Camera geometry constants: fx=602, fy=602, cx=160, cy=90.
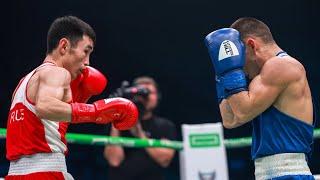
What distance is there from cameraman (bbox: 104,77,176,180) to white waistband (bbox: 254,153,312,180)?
1.65 meters

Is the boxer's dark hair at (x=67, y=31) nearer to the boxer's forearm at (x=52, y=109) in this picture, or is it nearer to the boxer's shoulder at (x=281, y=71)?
the boxer's forearm at (x=52, y=109)

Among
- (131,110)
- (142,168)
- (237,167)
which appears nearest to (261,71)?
(131,110)

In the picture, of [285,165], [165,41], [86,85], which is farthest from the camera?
[165,41]

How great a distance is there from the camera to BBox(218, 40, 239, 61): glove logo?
7.19 ft

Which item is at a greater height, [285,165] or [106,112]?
[106,112]

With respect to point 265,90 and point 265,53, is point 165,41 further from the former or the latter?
point 265,90

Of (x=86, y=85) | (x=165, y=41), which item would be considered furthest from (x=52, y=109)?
(x=165, y=41)

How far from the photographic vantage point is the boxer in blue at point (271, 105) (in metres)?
2.12

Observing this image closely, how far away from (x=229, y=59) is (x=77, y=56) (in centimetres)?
59

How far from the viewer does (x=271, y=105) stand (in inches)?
86.6

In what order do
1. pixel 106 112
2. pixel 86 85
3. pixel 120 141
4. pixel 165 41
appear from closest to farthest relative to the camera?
pixel 106 112, pixel 86 85, pixel 120 141, pixel 165 41

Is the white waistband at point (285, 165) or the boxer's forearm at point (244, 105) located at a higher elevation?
the boxer's forearm at point (244, 105)

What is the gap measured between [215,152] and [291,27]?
344 centimetres

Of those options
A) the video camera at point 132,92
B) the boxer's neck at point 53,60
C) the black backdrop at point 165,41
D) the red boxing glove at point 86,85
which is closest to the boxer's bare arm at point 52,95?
the boxer's neck at point 53,60
